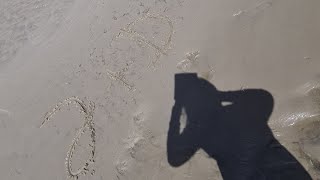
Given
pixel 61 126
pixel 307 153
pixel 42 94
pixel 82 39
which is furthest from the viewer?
pixel 82 39

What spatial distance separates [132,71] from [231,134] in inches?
75.9

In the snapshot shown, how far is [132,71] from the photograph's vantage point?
21.4 ft

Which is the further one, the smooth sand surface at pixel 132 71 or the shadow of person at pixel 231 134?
the smooth sand surface at pixel 132 71

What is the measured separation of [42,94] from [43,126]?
596 mm

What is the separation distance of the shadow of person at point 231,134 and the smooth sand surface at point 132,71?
114 mm

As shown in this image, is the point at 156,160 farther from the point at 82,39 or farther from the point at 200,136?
the point at 82,39

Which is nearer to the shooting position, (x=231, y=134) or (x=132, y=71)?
(x=231, y=134)

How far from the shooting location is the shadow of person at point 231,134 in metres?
5.03

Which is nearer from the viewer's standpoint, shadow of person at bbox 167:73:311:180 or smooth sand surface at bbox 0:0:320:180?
shadow of person at bbox 167:73:311:180

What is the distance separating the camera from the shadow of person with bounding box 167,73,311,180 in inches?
198

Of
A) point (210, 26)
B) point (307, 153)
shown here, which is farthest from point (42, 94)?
point (307, 153)

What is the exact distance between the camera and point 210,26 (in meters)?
6.64

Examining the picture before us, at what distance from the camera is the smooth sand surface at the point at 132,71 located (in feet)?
18.5

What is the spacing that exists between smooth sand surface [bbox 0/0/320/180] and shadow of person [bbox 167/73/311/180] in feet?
0.37
